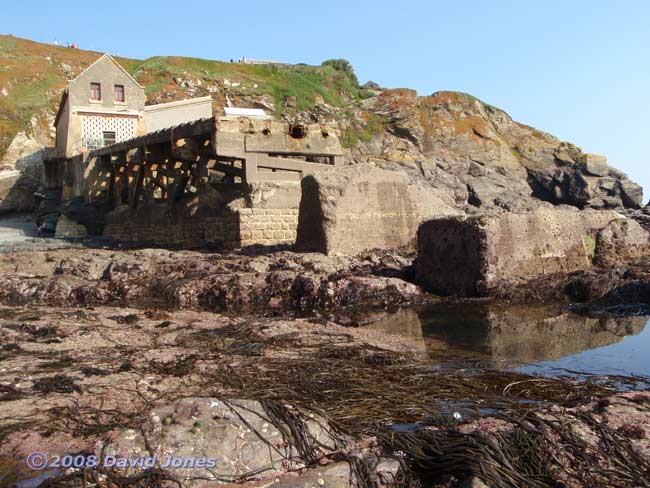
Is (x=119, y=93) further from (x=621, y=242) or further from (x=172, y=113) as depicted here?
(x=621, y=242)

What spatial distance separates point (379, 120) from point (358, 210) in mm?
33835

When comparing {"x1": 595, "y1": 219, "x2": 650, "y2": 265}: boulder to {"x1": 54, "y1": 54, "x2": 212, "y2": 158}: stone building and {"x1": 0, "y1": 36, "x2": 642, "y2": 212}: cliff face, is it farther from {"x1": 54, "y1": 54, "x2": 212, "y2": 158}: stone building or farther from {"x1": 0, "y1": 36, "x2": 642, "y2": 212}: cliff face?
{"x1": 54, "y1": 54, "x2": 212, "y2": 158}: stone building

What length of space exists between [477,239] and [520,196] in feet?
88.8

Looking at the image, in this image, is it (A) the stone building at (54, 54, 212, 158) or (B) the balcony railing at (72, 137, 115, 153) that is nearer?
(B) the balcony railing at (72, 137, 115, 153)

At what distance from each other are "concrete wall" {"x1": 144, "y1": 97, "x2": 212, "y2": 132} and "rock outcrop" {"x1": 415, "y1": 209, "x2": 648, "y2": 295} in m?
26.5

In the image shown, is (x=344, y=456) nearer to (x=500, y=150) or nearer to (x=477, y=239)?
(x=477, y=239)

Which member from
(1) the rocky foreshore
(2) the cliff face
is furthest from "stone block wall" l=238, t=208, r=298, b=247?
(2) the cliff face

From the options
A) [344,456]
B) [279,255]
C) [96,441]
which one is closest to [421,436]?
[344,456]

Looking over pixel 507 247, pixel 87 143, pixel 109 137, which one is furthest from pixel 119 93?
pixel 507 247

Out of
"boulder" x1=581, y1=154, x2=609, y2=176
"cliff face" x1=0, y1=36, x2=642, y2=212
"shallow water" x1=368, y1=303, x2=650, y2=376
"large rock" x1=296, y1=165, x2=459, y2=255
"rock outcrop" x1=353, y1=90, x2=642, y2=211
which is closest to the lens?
"shallow water" x1=368, y1=303, x2=650, y2=376

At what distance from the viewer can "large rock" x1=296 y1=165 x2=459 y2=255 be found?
36.4ft

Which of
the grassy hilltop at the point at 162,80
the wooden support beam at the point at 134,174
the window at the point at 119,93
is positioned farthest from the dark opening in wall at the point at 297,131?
the grassy hilltop at the point at 162,80

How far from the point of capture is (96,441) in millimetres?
3197

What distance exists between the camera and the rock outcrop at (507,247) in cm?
834
